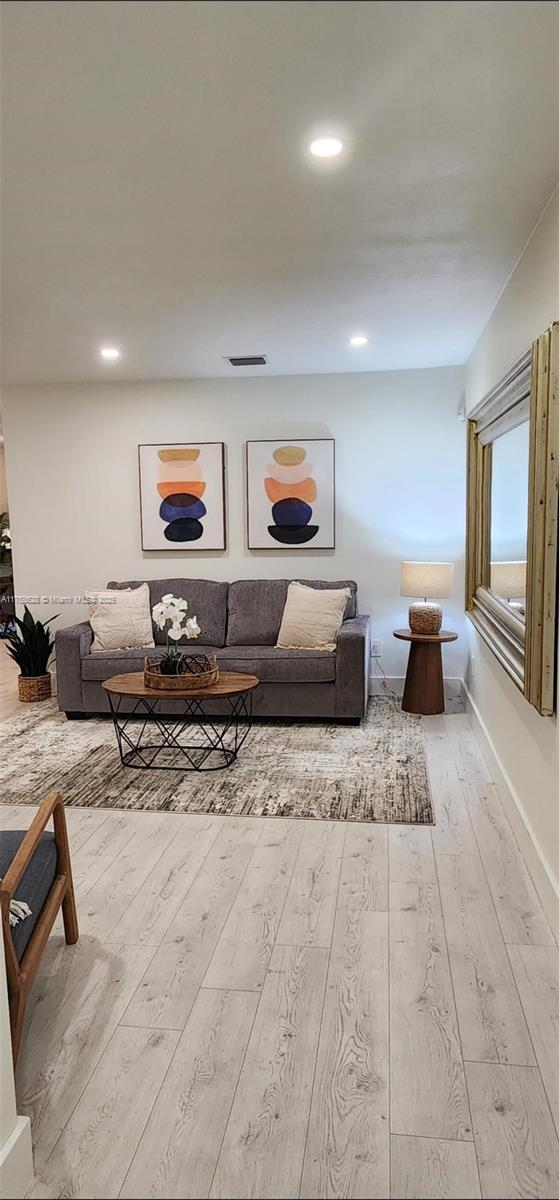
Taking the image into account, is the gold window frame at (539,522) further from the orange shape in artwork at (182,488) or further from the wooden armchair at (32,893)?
the orange shape in artwork at (182,488)

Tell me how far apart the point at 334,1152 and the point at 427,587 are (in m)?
3.67

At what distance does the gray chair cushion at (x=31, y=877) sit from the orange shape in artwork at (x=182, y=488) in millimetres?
3638

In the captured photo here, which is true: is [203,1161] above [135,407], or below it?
below

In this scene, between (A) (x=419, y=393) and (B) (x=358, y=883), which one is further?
(A) (x=419, y=393)

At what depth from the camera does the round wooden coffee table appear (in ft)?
12.8

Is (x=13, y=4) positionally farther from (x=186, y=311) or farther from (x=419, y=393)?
(x=419, y=393)

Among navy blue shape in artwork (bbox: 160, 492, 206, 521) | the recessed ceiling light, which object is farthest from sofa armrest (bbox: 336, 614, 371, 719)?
the recessed ceiling light

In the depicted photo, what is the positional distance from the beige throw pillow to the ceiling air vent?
1.55m

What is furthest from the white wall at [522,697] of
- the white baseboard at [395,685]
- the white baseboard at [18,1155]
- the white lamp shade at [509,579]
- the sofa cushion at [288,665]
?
the white baseboard at [18,1155]

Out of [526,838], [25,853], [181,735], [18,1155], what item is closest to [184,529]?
[181,735]

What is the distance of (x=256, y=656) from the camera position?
15.6 feet

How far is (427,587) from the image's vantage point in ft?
15.9

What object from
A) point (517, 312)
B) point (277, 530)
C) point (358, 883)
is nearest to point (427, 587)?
point (277, 530)

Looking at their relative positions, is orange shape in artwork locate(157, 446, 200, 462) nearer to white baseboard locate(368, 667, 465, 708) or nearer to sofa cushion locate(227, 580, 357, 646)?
sofa cushion locate(227, 580, 357, 646)
